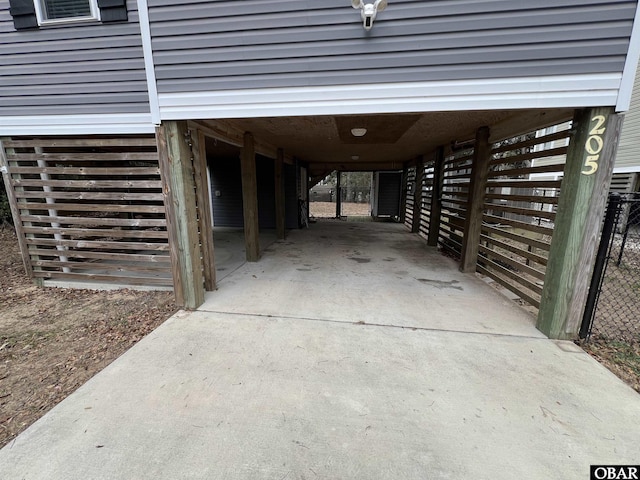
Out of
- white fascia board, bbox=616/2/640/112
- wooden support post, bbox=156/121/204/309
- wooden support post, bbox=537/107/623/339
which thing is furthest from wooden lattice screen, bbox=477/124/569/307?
wooden support post, bbox=156/121/204/309

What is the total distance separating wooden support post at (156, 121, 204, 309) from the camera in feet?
9.09

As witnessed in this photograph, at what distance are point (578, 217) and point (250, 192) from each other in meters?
4.22

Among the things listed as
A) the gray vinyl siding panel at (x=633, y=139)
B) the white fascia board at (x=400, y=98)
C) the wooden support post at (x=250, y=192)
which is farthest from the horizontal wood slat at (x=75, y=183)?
the gray vinyl siding panel at (x=633, y=139)

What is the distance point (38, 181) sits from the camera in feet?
11.6

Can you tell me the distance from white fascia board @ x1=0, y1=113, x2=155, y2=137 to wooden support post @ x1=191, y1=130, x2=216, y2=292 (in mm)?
475

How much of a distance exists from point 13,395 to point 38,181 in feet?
9.50

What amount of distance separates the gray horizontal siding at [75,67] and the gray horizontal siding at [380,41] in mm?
640

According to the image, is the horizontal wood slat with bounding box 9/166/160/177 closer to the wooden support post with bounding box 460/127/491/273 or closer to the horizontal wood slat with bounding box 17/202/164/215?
the horizontal wood slat with bounding box 17/202/164/215

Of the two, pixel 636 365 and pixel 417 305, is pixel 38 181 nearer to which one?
pixel 417 305

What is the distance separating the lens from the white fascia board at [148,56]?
8.13ft

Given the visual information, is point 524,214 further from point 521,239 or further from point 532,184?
point 532,184

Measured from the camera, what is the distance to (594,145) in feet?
7.25

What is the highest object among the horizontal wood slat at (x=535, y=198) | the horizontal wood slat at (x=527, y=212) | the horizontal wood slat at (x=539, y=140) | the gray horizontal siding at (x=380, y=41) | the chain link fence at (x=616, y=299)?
Result: the gray horizontal siding at (x=380, y=41)

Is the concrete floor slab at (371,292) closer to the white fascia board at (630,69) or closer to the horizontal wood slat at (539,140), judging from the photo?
the horizontal wood slat at (539,140)
